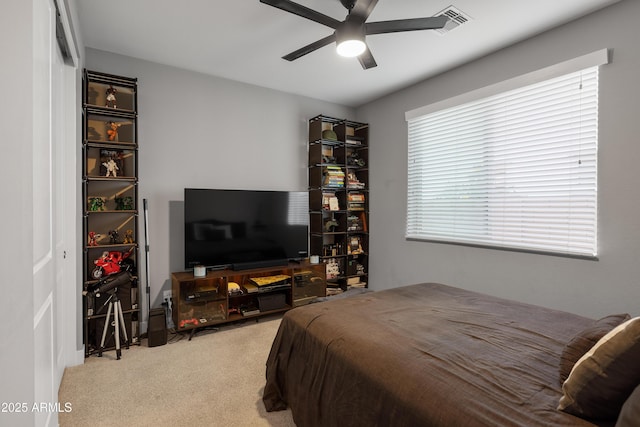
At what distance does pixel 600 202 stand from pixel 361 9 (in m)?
2.28

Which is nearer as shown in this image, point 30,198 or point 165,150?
point 30,198

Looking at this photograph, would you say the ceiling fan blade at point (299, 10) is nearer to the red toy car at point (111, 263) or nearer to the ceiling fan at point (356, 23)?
the ceiling fan at point (356, 23)

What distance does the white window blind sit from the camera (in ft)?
8.02

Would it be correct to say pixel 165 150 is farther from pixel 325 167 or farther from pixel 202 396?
pixel 202 396

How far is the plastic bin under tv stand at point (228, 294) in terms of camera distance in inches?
120

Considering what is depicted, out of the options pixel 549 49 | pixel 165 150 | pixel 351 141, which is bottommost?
pixel 165 150

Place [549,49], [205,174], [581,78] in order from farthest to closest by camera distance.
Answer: [205,174] → [549,49] → [581,78]

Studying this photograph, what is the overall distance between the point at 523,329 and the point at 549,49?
243 cm

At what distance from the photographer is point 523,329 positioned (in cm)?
162

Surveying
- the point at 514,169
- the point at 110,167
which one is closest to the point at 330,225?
the point at 514,169

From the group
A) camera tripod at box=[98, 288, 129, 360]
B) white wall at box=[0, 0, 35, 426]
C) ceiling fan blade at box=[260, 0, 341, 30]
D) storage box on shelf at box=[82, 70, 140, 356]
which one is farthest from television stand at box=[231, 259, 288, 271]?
ceiling fan blade at box=[260, 0, 341, 30]

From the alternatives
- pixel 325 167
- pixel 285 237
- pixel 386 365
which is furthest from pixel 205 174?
pixel 386 365

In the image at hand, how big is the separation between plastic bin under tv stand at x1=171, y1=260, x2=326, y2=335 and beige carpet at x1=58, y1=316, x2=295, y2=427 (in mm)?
223

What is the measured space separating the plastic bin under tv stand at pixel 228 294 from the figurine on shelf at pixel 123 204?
0.80 meters
